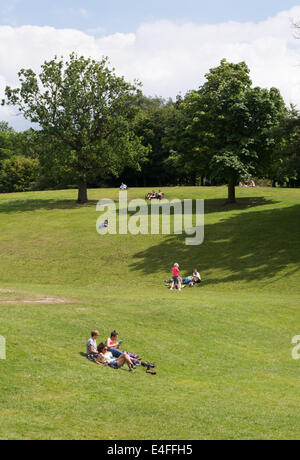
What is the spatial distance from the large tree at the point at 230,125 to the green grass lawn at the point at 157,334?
30.1 ft

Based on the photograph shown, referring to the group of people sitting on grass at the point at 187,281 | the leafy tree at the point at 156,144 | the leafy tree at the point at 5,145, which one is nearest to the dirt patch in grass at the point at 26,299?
the group of people sitting on grass at the point at 187,281

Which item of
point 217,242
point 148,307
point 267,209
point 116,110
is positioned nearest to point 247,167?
point 267,209

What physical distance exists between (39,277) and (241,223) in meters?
22.7

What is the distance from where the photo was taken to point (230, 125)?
58.8m

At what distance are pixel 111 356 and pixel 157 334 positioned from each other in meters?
3.89

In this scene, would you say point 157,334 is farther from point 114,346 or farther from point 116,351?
point 116,351

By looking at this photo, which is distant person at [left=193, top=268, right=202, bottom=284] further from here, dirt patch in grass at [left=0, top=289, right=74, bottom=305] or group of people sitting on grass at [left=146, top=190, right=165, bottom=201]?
group of people sitting on grass at [left=146, top=190, right=165, bottom=201]

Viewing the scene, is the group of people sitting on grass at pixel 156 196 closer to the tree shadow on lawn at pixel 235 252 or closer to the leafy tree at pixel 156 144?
the tree shadow on lawn at pixel 235 252

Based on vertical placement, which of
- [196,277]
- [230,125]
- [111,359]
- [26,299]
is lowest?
[196,277]

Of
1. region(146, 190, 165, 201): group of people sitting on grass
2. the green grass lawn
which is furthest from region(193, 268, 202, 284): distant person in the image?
region(146, 190, 165, 201): group of people sitting on grass

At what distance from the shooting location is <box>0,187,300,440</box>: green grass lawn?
44.0ft

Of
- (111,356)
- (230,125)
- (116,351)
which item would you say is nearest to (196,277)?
(116,351)

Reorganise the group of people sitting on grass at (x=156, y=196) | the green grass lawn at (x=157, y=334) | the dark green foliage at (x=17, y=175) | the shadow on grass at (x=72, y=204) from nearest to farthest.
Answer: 1. the green grass lawn at (x=157, y=334)
2. the shadow on grass at (x=72, y=204)
3. the group of people sitting on grass at (x=156, y=196)
4. the dark green foliage at (x=17, y=175)

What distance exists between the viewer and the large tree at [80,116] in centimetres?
6669
